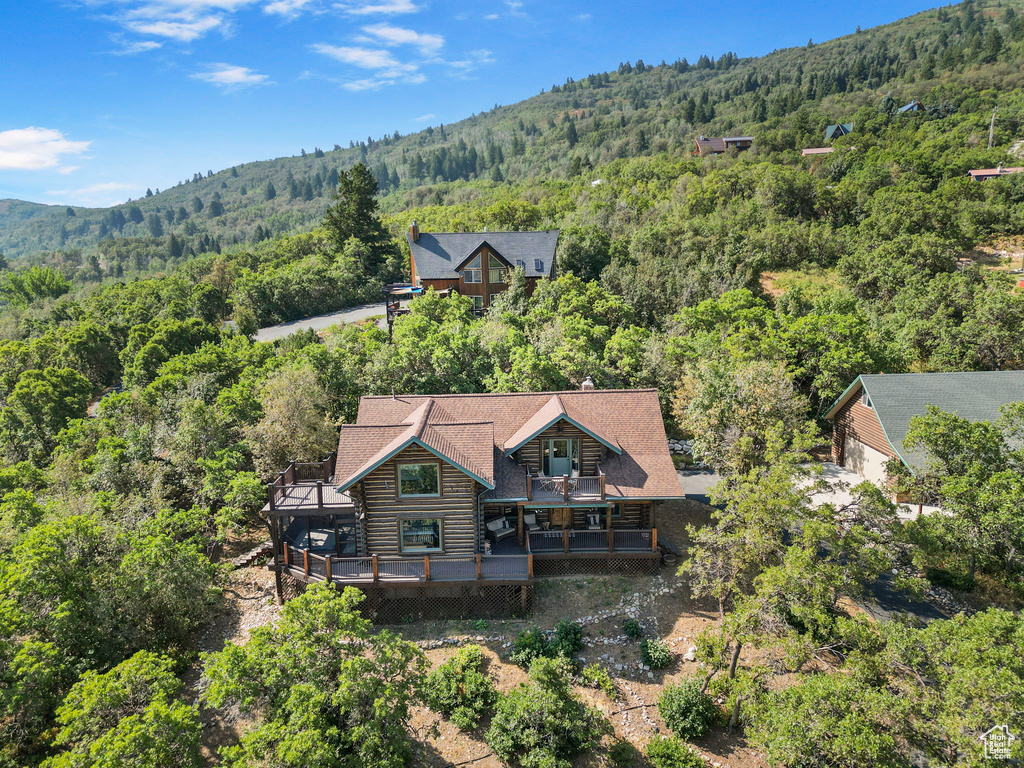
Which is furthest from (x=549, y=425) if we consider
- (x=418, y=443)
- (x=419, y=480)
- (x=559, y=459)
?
(x=419, y=480)

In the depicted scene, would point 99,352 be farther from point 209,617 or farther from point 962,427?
point 962,427

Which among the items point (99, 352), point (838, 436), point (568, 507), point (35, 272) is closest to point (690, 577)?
point (568, 507)

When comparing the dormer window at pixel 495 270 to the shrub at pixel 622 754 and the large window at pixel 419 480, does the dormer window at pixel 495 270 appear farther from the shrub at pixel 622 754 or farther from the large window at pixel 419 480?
the shrub at pixel 622 754

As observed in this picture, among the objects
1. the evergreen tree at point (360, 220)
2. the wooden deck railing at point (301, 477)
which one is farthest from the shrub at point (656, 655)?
the evergreen tree at point (360, 220)

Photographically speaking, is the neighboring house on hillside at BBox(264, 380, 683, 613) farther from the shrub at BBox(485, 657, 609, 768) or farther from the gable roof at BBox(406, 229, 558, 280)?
the gable roof at BBox(406, 229, 558, 280)

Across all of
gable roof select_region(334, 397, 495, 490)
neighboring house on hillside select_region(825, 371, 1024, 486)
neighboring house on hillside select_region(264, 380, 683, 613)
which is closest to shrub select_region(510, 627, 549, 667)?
neighboring house on hillside select_region(264, 380, 683, 613)

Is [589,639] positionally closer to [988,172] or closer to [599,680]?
[599,680]

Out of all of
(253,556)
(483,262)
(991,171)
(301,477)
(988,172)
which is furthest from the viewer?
(991,171)
